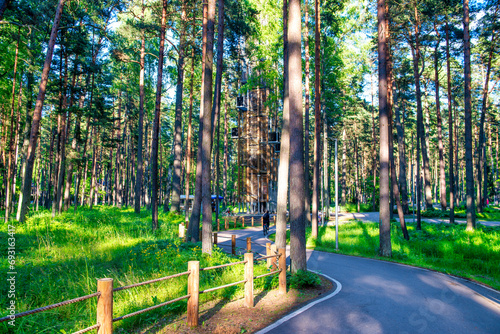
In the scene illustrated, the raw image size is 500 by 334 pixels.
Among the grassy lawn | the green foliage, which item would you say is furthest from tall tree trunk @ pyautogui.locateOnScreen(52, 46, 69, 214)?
the green foliage

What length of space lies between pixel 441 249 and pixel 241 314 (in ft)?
39.4

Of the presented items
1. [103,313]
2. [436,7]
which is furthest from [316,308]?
[436,7]

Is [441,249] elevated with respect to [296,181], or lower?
lower

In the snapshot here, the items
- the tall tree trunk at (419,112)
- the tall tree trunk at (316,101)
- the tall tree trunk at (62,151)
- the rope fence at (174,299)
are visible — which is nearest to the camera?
the rope fence at (174,299)

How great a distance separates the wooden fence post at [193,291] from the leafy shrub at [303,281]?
3.60 metres

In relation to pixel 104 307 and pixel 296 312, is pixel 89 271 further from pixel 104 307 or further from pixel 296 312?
pixel 296 312

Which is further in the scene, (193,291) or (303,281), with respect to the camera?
(303,281)

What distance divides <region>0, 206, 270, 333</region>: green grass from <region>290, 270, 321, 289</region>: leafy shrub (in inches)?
29.4

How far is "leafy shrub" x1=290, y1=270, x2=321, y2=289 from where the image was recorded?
8.10 meters

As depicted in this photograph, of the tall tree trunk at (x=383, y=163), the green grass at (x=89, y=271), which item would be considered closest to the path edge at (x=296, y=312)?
the green grass at (x=89, y=271)

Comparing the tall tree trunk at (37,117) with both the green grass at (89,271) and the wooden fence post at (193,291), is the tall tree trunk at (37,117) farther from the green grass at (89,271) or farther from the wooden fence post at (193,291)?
the wooden fence post at (193,291)

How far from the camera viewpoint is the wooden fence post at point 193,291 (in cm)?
536

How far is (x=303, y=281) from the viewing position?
8.09 m

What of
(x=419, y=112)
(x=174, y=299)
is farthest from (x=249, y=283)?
(x=419, y=112)
